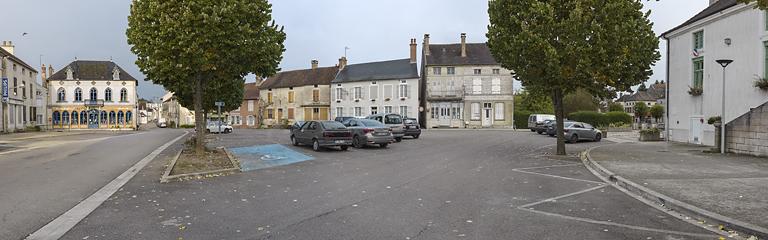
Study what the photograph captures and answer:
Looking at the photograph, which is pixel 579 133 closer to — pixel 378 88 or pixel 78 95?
pixel 378 88

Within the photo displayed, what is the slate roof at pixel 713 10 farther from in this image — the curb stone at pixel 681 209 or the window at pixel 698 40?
the curb stone at pixel 681 209

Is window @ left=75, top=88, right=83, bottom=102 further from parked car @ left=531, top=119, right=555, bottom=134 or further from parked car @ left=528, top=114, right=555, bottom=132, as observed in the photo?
parked car @ left=531, top=119, right=555, bottom=134

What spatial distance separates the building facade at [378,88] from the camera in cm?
5603

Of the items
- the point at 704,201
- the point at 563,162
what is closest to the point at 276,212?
the point at 704,201

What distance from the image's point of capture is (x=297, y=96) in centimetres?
6550

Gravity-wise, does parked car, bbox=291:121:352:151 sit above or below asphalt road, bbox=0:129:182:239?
above

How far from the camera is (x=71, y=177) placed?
12070 millimetres

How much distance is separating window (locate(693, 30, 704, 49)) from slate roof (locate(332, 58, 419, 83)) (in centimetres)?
3393

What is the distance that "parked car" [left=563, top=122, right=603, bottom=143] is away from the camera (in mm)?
28031

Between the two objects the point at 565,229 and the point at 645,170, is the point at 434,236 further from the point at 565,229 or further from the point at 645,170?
the point at 645,170

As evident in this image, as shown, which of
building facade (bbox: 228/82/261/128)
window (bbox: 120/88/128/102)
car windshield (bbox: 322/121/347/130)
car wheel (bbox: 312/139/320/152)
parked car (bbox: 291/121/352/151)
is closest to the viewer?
parked car (bbox: 291/121/352/151)

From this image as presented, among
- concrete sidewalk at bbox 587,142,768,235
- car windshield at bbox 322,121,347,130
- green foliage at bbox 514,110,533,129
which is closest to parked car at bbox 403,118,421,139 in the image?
car windshield at bbox 322,121,347,130

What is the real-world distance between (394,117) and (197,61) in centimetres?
1483

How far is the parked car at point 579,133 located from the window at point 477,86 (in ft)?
82.2
